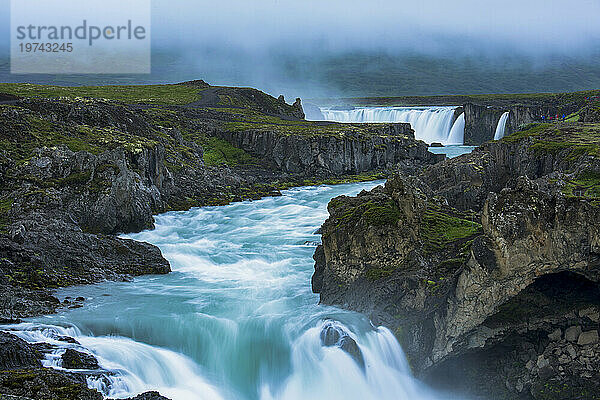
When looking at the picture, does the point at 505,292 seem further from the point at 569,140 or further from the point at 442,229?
the point at 569,140

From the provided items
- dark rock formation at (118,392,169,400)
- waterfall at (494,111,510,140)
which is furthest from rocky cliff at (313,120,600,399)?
waterfall at (494,111,510,140)

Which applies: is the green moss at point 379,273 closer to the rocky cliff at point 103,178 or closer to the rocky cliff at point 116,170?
the rocky cliff at point 103,178

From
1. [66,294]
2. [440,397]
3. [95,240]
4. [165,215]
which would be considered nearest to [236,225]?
[165,215]

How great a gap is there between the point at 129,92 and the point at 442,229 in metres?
122

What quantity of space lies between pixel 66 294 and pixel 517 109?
94460mm

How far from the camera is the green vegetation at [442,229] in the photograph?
838 inches

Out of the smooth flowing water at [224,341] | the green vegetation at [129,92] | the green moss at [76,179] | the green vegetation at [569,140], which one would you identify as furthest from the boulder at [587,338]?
the green vegetation at [129,92]

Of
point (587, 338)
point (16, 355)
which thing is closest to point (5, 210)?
point (16, 355)

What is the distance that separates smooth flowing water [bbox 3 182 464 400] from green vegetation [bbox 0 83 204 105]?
85375 millimetres

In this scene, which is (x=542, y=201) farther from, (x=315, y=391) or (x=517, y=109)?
(x=517, y=109)

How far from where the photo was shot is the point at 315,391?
730 inches

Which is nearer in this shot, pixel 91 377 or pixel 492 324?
pixel 91 377

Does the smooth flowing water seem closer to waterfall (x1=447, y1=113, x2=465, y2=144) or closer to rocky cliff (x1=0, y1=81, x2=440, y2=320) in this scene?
rocky cliff (x1=0, y1=81, x2=440, y2=320)

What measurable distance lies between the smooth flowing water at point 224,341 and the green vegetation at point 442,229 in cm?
396
